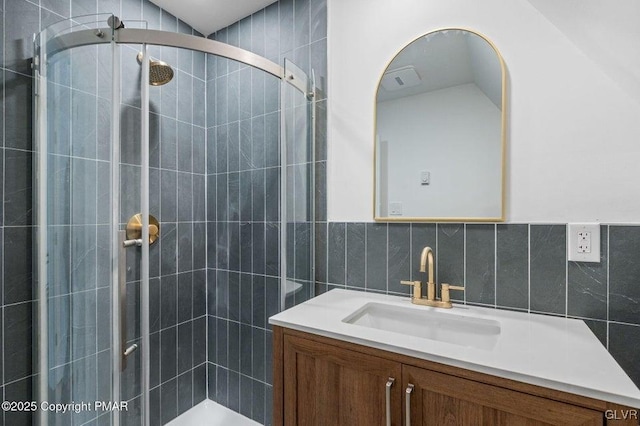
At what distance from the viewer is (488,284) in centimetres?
119

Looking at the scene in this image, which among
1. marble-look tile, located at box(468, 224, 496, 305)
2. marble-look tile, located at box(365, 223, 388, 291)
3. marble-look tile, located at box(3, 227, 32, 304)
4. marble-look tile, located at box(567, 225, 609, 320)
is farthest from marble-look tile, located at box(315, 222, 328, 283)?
marble-look tile, located at box(3, 227, 32, 304)

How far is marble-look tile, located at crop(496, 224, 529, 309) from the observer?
1130 mm

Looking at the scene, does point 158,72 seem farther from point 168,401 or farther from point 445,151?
point 168,401

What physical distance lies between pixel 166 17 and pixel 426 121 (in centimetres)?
161

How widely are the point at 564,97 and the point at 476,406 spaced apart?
1.07 metres

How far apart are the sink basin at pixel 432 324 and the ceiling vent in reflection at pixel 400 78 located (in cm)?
97

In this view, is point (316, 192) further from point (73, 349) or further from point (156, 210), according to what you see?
point (73, 349)

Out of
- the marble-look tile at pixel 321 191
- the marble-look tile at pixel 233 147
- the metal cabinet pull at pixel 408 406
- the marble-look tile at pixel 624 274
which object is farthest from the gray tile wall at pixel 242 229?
the marble-look tile at pixel 624 274

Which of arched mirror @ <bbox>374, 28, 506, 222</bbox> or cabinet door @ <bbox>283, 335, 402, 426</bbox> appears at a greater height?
arched mirror @ <bbox>374, 28, 506, 222</bbox>

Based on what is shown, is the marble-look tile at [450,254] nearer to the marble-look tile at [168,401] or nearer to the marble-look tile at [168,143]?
the marble-look tile at [168,143]

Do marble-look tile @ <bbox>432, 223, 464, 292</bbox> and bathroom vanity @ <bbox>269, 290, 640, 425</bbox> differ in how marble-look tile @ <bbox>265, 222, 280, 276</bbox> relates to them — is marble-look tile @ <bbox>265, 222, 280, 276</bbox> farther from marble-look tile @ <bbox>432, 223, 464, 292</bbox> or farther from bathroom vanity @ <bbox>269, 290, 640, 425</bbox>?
marble-look tile @ <bbox>432, 223, 464, 292</bbox>

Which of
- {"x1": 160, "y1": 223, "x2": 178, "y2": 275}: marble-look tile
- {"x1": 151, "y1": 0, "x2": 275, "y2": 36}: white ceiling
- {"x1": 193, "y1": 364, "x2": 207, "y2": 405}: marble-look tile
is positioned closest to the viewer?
{"x1": 160, "y1": 223, "x2": 178, "y2": 275}: marble-look tile

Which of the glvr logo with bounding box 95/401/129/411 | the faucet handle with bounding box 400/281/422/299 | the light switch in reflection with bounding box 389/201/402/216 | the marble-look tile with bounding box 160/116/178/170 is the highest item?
the marble-look tile with bounding box 160/116/178/170

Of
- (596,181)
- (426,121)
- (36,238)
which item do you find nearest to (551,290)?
(596,181)
